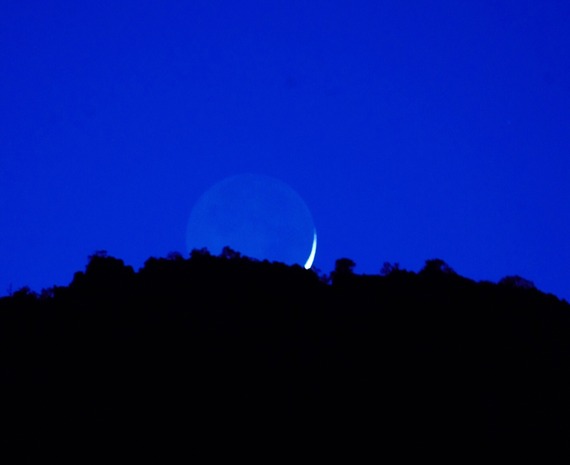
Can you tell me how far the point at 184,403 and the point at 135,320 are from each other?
10.1 m

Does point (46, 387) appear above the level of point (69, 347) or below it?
below

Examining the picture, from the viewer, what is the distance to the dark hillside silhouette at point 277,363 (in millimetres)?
38719

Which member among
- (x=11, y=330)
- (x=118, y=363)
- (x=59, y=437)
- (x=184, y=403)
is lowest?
(x=59, y=437)

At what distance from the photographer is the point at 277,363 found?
44000mm

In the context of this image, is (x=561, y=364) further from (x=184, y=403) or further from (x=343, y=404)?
(x=184, y=403)

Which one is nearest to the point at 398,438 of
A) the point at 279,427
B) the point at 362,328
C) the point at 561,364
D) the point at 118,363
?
the point at 279,427

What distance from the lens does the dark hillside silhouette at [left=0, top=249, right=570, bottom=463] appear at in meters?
38.7

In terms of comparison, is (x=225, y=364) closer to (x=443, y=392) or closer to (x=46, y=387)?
(x=46, y=387)

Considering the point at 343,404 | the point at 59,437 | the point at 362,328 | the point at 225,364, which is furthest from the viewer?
the point at 362,328

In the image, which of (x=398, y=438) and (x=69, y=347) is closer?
(x=398, y=438)

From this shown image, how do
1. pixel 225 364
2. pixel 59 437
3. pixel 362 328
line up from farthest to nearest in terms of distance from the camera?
pixel 362 328
pixel 225 364
pixel 59 437

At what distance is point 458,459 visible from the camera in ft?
123

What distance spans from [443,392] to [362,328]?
8.71 meters

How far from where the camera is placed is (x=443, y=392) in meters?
42.8
